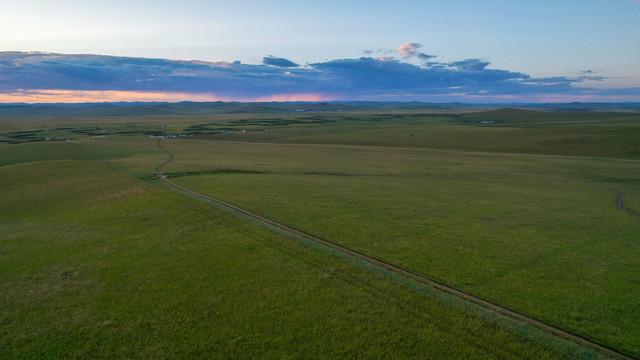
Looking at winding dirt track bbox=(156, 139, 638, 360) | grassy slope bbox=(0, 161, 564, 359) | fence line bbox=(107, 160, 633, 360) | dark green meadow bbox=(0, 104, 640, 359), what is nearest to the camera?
fence line bbox=(107, 160, 633, 360)

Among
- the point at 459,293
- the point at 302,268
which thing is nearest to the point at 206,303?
the point at 302,268

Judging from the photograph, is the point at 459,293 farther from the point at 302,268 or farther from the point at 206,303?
the point at 206,303

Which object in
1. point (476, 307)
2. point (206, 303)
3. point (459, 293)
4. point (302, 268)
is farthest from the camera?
point (302, 268)

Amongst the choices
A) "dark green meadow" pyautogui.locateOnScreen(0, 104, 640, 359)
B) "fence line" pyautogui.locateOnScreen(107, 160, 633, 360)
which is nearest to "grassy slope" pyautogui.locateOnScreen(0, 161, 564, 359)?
"dark green meadow" pyautogui.locateOnScreen(0, 104, 640, 359)

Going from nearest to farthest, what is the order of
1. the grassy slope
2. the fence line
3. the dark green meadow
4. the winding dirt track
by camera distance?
the fence line → the winding dirt track → the grassy slope → the dark green meadow

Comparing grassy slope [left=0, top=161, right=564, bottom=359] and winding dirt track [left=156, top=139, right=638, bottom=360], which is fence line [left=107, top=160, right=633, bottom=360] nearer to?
winding dirt track [left=156, top=139, right=638, bottom=360]

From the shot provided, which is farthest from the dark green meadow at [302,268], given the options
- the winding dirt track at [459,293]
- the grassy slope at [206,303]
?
the winding dirt track at [459,293]

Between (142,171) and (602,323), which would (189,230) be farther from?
(142,171)

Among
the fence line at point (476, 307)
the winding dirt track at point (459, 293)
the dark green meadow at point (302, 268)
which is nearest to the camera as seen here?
the fence line at point (476, 307)

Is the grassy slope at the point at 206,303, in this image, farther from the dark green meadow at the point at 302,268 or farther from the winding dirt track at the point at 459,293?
the winding dirt track at the point at 459,293
